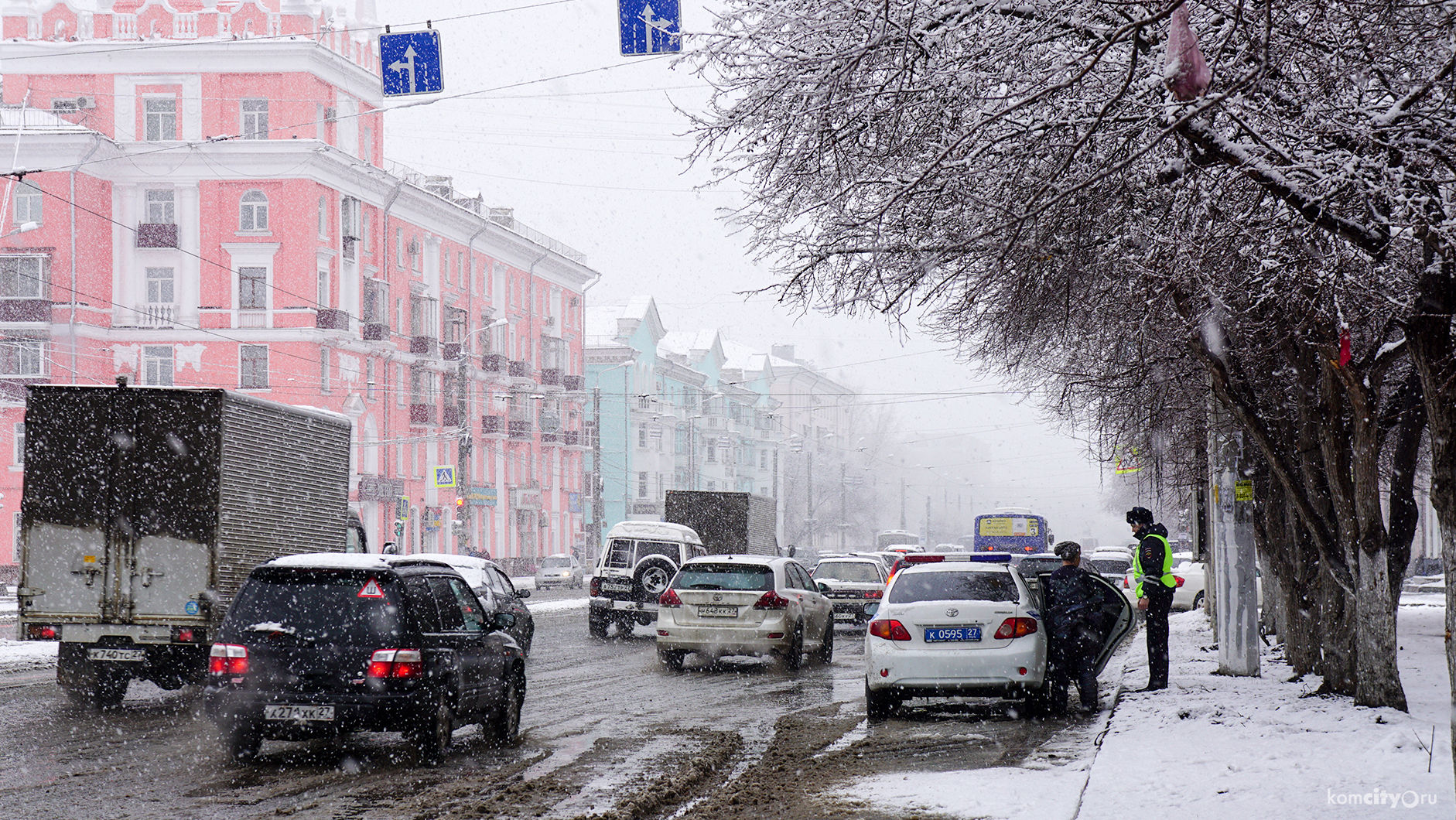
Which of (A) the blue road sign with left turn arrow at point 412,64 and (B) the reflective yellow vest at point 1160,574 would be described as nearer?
(B) the reflective yellow vest at point 1160,574

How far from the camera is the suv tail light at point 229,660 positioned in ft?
34.0

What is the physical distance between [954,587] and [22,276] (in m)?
46.8

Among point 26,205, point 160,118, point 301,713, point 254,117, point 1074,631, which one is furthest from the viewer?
point 160,118

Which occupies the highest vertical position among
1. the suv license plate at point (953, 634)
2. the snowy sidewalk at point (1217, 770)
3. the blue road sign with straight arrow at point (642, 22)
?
the blue road sign with straight arrow at point (642, 22)

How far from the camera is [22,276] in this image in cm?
5188

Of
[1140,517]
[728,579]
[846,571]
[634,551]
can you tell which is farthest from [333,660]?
[846,571]

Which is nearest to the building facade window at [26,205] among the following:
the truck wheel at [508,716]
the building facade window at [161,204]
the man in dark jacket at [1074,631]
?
the building facade window at [161,204]

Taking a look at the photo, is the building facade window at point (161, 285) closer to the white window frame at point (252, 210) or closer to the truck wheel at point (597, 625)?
the white window frame at point (252, 210)

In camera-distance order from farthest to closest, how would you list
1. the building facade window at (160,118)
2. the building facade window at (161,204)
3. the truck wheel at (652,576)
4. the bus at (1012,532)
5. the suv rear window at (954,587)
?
the bus at (1012,532) → the building facade window at (161,204) → the building facade window at (160,118) → the truck wheel at (652,576) → the suv rear window at (954,587)

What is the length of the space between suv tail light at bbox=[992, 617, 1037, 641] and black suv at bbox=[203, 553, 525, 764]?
513 centimetres

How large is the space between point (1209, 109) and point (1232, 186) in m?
1.88

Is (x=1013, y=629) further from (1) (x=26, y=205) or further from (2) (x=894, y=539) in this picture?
(2) (x=894, y=539)

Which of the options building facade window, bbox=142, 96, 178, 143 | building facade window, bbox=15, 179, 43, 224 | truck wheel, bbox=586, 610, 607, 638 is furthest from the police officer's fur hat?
building facade window, bbox=142, 96, 178, 143

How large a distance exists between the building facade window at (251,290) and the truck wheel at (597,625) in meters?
31.9
